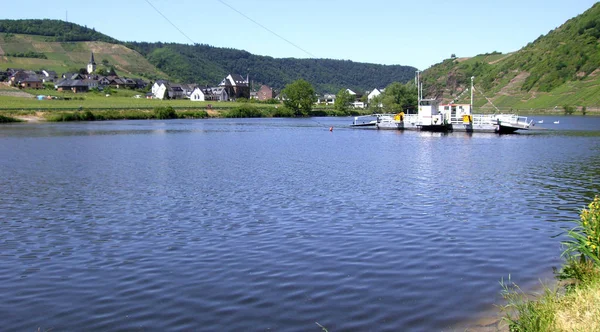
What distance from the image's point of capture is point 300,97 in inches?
6644

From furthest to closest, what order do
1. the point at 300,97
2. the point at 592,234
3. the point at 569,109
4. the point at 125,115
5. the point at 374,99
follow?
1. the point at 374,99
2. the point at 300,97
3. the point at 569,109
4. the point at 125,115
5. the point at 592,234

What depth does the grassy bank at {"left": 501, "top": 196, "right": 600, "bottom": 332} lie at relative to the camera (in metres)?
8.92

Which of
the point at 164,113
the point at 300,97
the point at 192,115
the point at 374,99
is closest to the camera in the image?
the point at 164,113

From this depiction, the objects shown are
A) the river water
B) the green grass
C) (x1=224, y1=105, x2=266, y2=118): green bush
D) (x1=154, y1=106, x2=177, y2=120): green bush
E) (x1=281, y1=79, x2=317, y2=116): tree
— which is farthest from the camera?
(x1=281, y1=79, x2=317, y2=116): tree

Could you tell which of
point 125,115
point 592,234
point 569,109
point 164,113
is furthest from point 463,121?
point 569,109

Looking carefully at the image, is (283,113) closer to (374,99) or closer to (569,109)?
(374,99)

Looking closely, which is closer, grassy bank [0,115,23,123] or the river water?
the river water

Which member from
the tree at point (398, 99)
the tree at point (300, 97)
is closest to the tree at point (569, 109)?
the tree at point (398, 99)

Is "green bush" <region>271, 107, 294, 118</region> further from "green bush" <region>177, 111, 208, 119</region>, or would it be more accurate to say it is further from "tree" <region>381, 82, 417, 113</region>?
"tree" <region>381, 82, 417, 113</region>

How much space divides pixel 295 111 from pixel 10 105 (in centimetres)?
7712

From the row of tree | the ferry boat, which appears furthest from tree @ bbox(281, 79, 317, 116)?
the ferry boat

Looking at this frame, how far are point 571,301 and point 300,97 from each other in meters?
161

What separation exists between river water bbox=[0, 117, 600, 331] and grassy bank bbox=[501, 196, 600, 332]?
0.82 m

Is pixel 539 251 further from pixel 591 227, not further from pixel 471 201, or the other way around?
pixel 471 201
